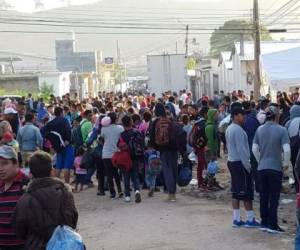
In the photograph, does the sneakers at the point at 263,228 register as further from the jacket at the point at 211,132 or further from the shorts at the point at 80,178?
the shorts at the point at 80,178

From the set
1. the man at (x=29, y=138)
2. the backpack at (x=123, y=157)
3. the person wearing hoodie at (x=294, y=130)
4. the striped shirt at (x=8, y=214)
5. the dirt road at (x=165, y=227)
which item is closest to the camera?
the striped shirt at (x=8, y=214)

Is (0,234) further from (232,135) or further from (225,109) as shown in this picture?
(225,109)

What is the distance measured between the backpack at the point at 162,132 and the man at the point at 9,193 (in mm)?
7614

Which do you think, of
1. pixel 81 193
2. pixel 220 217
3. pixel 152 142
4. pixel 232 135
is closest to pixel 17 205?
pixel 232 135

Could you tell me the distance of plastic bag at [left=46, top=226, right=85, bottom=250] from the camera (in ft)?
17.2

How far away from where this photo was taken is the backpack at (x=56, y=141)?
15.0 m

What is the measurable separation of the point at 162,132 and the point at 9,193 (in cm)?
780

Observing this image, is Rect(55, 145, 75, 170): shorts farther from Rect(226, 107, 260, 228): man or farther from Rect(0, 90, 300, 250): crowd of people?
Rect(226, 107, 260, 228): man

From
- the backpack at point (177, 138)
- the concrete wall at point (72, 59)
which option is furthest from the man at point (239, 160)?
the concrete wall at point (72, 59)

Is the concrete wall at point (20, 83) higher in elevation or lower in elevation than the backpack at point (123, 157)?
higher

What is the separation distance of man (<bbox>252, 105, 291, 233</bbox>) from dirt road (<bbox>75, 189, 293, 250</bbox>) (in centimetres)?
55

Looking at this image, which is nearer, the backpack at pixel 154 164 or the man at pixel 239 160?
the man at pixel 239 160

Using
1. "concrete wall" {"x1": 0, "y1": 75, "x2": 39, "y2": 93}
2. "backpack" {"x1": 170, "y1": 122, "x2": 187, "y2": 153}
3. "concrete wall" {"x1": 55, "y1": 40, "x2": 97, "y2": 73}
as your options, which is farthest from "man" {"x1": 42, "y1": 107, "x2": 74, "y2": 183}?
"concrete wall" {"x1": 55, "y1": 40, "x2": 97, "y2": 73}

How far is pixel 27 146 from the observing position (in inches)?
574
